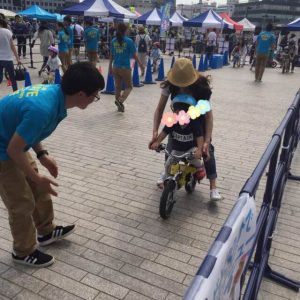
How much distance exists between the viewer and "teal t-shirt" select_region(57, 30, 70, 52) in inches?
440

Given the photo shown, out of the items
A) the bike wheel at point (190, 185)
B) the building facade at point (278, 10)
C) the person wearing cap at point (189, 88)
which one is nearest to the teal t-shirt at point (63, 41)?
the person wearing cap at point (189, 88)

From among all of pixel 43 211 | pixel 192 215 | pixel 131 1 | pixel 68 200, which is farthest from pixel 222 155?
pixel 131 1

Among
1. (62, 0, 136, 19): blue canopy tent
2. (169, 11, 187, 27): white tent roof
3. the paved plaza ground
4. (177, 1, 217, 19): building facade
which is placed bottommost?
the paved plaza ground

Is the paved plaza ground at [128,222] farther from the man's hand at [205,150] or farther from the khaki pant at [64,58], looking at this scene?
the khaki pant at [64,58]

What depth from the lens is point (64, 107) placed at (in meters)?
2.35

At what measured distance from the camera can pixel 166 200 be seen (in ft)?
11.2

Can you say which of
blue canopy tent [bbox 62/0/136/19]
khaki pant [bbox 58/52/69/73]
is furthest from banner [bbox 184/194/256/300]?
blue canopy tent [bbox 62/0/136/19]

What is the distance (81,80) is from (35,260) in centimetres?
145

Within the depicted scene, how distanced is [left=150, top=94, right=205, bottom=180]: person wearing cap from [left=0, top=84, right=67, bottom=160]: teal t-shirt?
1.39m

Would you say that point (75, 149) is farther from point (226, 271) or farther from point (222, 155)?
point (226, 271)

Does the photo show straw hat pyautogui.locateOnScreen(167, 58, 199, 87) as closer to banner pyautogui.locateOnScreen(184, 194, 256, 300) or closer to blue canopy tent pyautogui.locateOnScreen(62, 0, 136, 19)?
banner pyautogui.locateOnScreen(184, 194, 256, 300)

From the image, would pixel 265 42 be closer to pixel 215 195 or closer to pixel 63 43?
pixel 63 43

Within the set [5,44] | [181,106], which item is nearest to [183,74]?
[181,106]

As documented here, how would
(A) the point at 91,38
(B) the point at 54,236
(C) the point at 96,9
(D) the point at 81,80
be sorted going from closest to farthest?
(D) the point at 81,80 → (B) the point at 54,236 → (A) the point at 91,38 → (C) the point at 96,9
